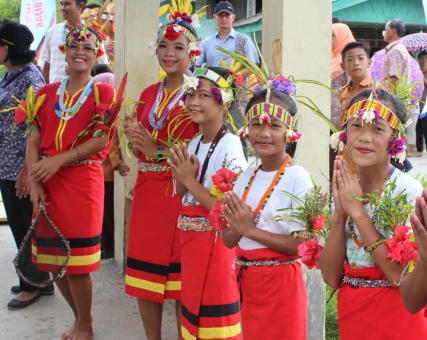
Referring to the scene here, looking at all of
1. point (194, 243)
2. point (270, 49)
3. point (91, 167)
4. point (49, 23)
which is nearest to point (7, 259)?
point (91, 167)

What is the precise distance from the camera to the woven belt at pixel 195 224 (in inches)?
140

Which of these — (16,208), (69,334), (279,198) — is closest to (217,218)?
(279,198)

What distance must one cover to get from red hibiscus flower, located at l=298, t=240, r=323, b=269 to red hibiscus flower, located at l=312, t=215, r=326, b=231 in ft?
0.24

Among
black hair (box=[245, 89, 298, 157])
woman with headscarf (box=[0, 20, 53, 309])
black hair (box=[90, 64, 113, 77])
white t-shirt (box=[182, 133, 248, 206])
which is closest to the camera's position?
black hair (box=[245, 89, 298, 157])

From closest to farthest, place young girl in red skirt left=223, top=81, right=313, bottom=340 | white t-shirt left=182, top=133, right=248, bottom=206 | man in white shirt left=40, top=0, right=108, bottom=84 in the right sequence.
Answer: young girl in red skirt left=223, top=81, right=313, bottom=340 → white t-shirt left=182, top=133, right=248, bottom=206 → man in white shirt left=40, top=0, right=108, bottom=84

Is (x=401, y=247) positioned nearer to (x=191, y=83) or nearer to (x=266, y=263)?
(x=266, y=263)

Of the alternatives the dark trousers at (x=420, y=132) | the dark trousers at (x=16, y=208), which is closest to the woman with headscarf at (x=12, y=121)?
the dark trousers at (x=16, y=208)

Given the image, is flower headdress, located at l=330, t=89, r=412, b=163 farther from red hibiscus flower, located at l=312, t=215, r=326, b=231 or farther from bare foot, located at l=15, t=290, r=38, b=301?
bare foot, located at l=15, t=290, r=38, b=301

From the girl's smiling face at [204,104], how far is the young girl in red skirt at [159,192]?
0.33m

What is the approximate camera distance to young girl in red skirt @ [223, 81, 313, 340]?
3002mm

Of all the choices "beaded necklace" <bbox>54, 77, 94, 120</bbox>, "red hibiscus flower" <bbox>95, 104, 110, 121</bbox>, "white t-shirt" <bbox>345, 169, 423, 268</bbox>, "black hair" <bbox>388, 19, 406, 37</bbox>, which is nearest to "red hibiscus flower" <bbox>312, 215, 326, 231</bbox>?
"white t-shirt" <bbox>345, 169, 423, 268</bbox>

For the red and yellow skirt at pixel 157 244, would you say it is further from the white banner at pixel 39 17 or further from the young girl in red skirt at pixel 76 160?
the white banner at pixel 39 17

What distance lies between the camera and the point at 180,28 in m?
4.05

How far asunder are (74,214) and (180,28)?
141 centimetres
